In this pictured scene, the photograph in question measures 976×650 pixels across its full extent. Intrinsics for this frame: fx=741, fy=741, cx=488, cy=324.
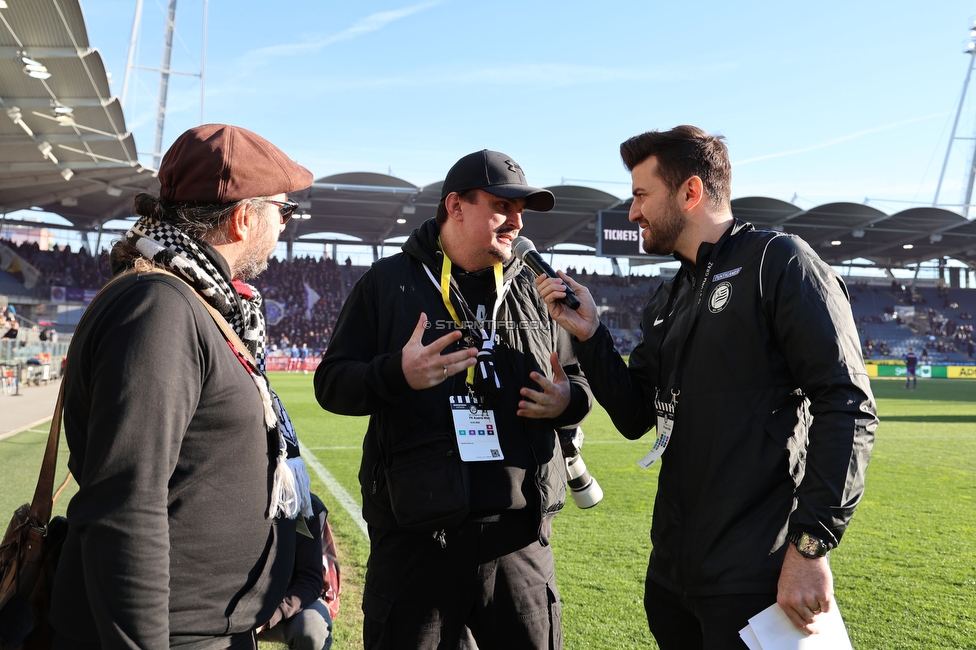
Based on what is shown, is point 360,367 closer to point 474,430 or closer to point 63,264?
point 474,430

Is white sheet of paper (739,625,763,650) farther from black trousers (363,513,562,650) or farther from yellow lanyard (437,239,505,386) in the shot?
yellow lanyard (437,239,505,386)

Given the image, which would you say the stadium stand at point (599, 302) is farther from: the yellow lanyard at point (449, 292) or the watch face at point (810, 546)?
the watch face at point (810, 546)

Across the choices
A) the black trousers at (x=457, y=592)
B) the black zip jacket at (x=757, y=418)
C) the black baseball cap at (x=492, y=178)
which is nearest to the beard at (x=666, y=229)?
the black zip jacket at (x=757, y=418)

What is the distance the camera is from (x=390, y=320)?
2.78m

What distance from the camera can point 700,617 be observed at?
2160 millimetres

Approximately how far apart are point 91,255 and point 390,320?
155 ft

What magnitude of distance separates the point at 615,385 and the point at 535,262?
21.2 inches

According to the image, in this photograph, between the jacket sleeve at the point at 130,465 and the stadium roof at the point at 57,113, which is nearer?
the jacket sleeve at the point at 130,465

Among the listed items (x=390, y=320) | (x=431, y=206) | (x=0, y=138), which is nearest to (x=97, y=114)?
(x=0, y=138)

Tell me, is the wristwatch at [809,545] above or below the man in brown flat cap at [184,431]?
below

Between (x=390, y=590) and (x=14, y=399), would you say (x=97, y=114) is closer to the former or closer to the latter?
(x=14, y=399)

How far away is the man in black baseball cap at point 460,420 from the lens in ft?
8.07

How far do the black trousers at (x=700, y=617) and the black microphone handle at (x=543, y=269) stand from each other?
0.97 meters

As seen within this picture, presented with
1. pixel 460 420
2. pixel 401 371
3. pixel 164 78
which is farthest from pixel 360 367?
pixel 164 78
